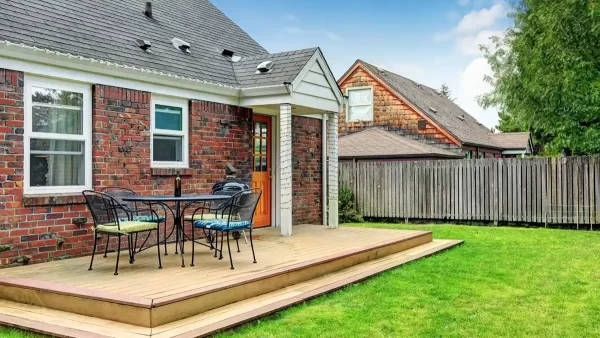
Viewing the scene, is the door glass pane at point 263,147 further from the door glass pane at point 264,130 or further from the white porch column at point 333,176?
the white porch column at point 333,176

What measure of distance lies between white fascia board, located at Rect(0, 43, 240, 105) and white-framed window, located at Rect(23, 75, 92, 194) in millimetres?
155

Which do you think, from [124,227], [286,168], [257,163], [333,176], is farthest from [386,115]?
[124,227]

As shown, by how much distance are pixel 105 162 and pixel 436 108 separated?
18420 mm

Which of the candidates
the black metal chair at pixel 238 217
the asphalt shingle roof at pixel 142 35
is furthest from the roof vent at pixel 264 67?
the black metal chair at pixel 238 217

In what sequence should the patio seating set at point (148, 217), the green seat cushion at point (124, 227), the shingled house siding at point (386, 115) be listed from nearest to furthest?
the green seat cushion at point (124, 227), the patio seating set at point (148, 217), the shingled house siding at point (386, 115)

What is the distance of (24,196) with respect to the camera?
6.64m

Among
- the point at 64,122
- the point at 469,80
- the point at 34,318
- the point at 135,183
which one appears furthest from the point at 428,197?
the point at 469,80

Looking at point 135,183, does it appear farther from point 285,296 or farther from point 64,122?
point 285,296

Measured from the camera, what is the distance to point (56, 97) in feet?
23.5

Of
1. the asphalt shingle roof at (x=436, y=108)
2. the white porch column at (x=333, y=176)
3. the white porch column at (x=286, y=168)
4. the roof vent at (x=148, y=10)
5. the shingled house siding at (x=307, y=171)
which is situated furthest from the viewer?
the asphalt shingle roof at (x=436, y=108)

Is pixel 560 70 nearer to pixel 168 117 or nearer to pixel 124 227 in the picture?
pixel 168 117

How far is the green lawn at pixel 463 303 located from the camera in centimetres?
483

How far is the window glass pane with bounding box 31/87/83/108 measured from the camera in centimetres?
693

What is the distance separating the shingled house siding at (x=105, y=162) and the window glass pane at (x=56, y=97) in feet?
0.73
